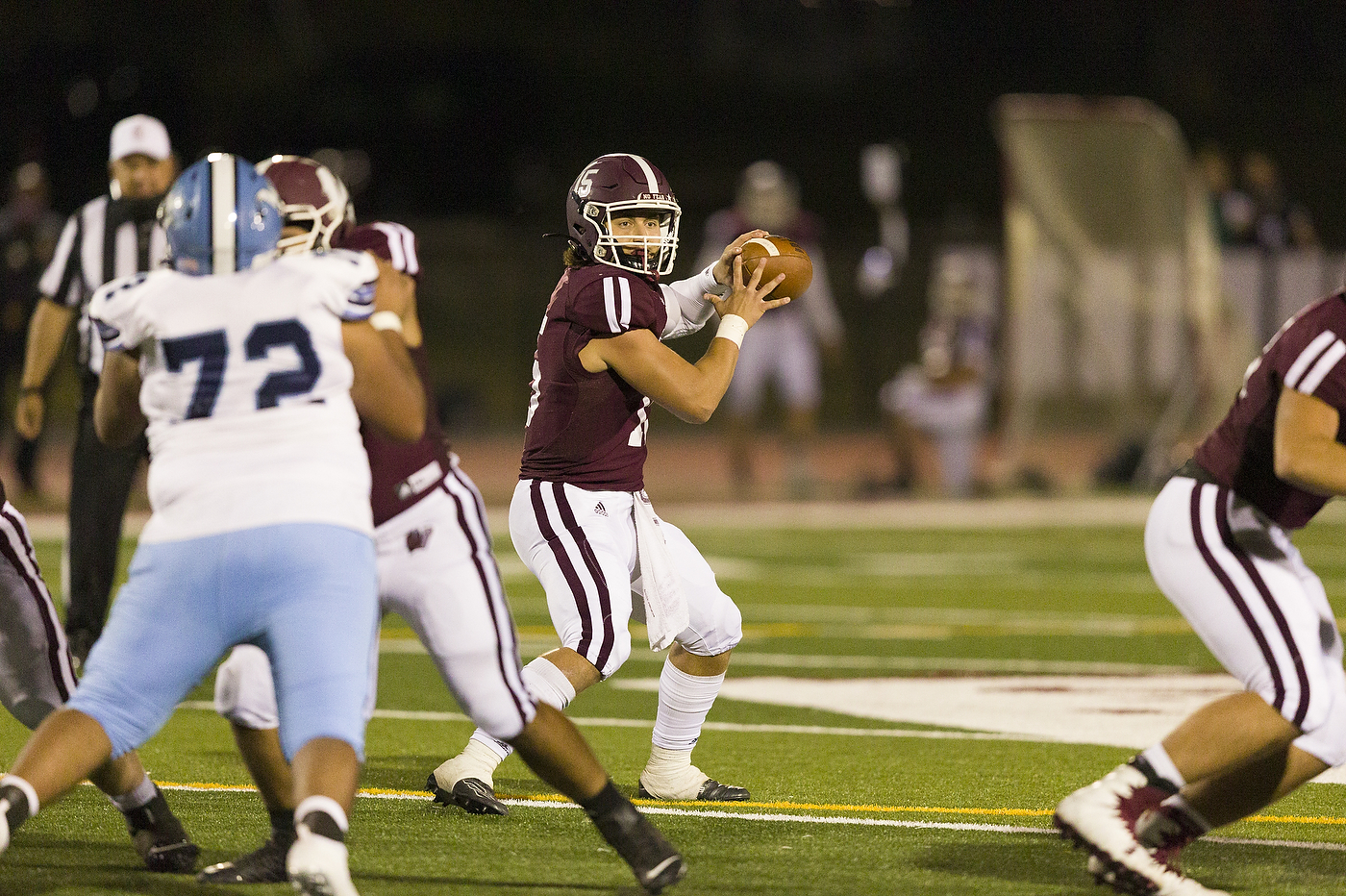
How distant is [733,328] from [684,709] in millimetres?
1076

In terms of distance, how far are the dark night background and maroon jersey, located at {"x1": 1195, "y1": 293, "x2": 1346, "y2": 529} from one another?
773 inches

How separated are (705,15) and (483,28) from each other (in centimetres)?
323

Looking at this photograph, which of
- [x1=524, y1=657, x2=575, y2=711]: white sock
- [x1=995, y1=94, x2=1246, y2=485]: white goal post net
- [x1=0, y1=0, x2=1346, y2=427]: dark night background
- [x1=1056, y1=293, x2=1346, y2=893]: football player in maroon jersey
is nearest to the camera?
[x1=1056, y1=293, x2=1346, y2=893]: football player in maroon jersey

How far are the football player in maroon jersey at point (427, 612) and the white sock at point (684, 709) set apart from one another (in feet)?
4.17

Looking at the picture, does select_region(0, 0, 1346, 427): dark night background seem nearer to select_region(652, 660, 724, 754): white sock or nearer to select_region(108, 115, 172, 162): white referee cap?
select_region(108, 115, 172, 162): white referee cap

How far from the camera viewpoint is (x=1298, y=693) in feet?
14.1

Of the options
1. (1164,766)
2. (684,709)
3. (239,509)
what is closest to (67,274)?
(684,709)

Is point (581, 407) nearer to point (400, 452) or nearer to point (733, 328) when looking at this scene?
point (733, 328)

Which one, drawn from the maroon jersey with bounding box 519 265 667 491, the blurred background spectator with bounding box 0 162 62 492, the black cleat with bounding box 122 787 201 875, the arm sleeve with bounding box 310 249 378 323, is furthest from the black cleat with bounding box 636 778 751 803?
the blurred background spectator with bounding box 0 162 62 492

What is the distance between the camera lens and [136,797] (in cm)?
460

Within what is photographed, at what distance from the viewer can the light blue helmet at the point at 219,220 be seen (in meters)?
3.93

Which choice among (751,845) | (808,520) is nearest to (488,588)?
(751,845)

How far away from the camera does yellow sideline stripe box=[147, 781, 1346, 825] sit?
5367 mm

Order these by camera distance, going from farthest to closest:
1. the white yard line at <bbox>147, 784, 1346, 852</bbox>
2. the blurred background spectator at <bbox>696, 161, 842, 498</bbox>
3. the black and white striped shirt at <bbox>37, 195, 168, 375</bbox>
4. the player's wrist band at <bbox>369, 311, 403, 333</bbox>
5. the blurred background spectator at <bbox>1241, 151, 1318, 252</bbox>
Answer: the blurred background spectator at <bbox>1241, 151, 1318, 252</bbox> → the blurred background spectator at <bbox>696, 161, 842, 498</bbox> → the black and white striped shirt at <bbox>37, 195, 168, 375</bbox> → the white yard line at <bbox>147, 784, 1346, 852</bbox> → the player's wrist band at <bbox>369, 311, 403, 333</bbox>
